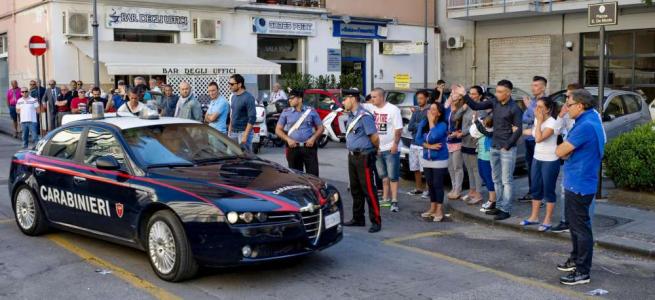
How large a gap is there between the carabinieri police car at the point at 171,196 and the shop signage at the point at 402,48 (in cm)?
1646

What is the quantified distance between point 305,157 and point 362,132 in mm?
1200

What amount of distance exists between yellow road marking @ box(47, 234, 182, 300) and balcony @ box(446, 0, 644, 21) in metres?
20.0

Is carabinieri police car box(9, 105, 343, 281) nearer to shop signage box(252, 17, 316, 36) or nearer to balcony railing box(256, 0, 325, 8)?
shop signage box(252, 17, 316, 36)

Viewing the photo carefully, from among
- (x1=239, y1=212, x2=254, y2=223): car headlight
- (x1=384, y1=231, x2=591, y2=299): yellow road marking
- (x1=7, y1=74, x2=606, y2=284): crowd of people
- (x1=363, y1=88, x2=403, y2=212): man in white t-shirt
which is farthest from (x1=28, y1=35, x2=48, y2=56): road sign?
(x1=239, y1=212, x2=254, y2=223): car headlight

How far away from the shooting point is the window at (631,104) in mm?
14646

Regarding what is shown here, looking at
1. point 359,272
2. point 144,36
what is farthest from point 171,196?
point 144,36

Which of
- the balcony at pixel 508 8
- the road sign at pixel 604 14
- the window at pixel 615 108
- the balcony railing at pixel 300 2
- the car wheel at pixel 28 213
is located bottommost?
the car wheel at pixel 28 213

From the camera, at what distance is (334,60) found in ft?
88.0

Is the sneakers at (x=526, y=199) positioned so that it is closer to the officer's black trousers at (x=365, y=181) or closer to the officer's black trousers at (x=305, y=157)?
the officer's black trousers at (x=365, y=181)

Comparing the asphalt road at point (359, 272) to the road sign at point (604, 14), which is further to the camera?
the road sign at point (604, 14)

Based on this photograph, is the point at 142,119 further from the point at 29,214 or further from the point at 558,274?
the point at 558,274

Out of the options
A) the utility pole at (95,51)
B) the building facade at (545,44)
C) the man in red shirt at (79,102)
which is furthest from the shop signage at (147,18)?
the building facade at (545,44)

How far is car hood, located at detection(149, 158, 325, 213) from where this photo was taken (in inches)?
229

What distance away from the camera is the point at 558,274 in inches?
256
